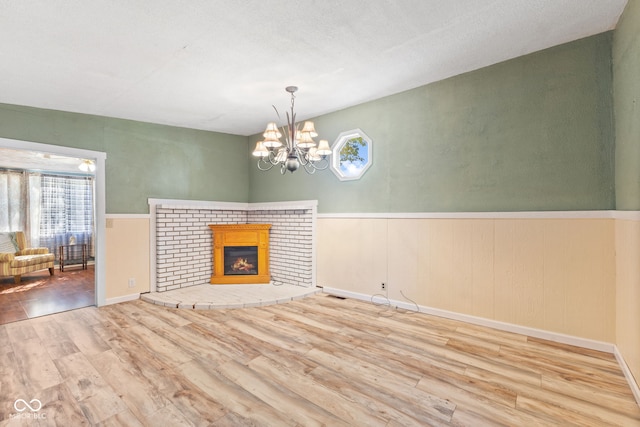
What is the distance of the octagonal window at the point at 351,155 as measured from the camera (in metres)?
4.11

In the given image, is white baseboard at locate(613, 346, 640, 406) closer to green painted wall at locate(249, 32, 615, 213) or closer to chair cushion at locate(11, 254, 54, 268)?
green painted wall at locate(249, 32, 615, 213)

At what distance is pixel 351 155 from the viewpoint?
14.2ft

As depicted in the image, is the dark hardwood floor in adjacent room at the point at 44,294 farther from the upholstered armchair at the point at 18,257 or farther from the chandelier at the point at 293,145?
the chandelier at the point at 293,145

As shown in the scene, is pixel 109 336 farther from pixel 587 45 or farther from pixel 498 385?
pixel 587 45

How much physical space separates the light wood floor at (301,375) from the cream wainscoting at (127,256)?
0.84m

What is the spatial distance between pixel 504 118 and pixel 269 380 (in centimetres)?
324

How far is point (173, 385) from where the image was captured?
215 centimetres

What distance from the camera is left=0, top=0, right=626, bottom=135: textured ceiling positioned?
215cm

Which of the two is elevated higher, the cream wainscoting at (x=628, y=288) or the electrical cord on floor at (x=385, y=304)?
the cream wainscoting at (x=628, y=288)

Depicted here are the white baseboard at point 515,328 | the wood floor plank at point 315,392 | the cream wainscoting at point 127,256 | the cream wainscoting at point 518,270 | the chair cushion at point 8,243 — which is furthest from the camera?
the chair cushion at point 8,243

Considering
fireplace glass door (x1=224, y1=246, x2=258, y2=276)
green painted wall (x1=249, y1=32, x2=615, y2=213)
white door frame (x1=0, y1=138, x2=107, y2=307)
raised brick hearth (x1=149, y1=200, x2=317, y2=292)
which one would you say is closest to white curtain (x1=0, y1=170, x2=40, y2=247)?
white door frame (x1=0, y1=138, x2=107, y2=307)

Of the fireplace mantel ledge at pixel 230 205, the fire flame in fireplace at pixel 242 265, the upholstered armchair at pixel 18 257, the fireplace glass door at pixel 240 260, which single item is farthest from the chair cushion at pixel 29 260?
the fire flame in fireplace at pixel 242 265

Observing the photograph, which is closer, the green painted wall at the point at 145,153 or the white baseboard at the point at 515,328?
the white baseboard at the point at 515,328

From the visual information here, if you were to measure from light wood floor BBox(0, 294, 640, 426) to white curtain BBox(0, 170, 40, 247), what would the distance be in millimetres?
4541
